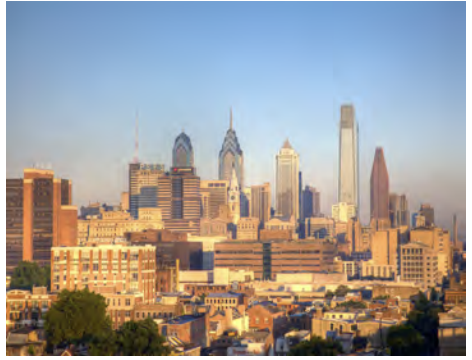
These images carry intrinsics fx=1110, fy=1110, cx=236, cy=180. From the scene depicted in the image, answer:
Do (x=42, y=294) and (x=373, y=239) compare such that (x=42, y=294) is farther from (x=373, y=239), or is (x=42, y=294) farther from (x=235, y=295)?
(x=373, y=239)

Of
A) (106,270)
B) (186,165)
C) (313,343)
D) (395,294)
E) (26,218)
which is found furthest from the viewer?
(186,165)

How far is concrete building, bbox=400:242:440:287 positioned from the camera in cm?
2975

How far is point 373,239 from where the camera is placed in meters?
36.8

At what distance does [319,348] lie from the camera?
10.9m

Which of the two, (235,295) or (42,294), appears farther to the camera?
(235,295)

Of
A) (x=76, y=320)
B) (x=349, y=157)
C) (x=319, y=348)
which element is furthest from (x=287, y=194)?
(x=319, y=348)

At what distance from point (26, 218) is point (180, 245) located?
5842mm

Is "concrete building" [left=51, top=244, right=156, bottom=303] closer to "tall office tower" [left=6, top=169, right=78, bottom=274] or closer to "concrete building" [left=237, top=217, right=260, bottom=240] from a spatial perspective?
"tall office tower" [left=6, top=169, right=78, bottom=274]

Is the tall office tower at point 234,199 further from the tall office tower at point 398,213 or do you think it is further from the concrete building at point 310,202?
the tall office tower at point 398,213

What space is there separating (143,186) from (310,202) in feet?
23.7

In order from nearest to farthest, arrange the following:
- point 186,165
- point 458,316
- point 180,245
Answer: point 458,316 < point 180,245 < point 186,165

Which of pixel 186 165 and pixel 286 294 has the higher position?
pixel 186 165

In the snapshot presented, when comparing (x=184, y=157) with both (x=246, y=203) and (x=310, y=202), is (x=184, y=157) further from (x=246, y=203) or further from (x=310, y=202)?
(x=310, y=202)

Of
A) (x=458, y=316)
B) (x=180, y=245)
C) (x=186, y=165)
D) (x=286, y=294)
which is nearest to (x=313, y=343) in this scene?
(x=458, y=316)
